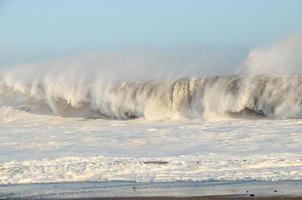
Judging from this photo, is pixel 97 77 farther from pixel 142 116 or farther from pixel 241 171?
pixel 241 171

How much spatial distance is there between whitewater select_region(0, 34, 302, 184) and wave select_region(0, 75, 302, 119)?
0.16 feet

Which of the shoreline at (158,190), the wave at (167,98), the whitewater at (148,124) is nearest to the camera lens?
the shoreline at (158,190)

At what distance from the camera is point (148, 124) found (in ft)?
91.1

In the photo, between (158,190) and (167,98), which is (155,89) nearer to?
(167,98)

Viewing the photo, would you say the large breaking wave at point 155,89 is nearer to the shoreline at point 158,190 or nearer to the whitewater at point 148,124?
the whitewater at point 148,124

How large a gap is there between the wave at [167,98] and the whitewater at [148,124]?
50 mm

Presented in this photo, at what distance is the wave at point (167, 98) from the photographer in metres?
29.5

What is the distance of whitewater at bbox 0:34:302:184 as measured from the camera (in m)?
14.0

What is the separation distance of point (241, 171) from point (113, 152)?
515cm

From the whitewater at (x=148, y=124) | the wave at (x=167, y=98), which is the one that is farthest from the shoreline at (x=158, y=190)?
the wave at (x=167, y=98)

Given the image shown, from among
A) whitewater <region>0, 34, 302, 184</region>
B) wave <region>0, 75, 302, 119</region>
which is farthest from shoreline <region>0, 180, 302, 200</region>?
wave <region>0, 75, 302, 119</region>

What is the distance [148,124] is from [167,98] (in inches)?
224

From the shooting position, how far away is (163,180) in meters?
12.5

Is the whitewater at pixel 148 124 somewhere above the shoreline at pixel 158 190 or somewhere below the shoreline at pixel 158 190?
below
